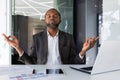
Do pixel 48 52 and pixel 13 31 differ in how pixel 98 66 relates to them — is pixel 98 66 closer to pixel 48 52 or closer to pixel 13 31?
pixel 48 52

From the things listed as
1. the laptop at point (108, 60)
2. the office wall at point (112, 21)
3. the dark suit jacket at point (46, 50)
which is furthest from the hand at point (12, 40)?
the office wall at point (112, 21)

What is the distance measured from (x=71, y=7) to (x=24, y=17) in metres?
0.90

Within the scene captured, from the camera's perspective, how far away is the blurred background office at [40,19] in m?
3.71

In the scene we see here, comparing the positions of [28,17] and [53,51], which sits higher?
[28,17]

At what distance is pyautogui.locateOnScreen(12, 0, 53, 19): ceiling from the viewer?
3902 mm

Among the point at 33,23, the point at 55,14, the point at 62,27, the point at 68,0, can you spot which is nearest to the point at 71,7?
the point at 68,0

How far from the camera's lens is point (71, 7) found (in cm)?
413

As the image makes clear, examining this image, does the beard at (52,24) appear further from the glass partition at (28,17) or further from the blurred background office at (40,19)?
the glass partition at (28,17)

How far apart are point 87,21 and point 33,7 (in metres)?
1.00

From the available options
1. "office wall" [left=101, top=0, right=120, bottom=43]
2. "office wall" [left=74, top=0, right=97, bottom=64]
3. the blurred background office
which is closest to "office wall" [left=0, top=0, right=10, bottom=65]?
the blurred background office

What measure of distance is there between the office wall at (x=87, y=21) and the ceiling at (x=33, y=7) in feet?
1.87

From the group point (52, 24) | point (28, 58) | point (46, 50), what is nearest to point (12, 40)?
point (28, 58)

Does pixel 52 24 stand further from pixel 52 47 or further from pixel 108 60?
pixel 108 60

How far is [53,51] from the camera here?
189cm
